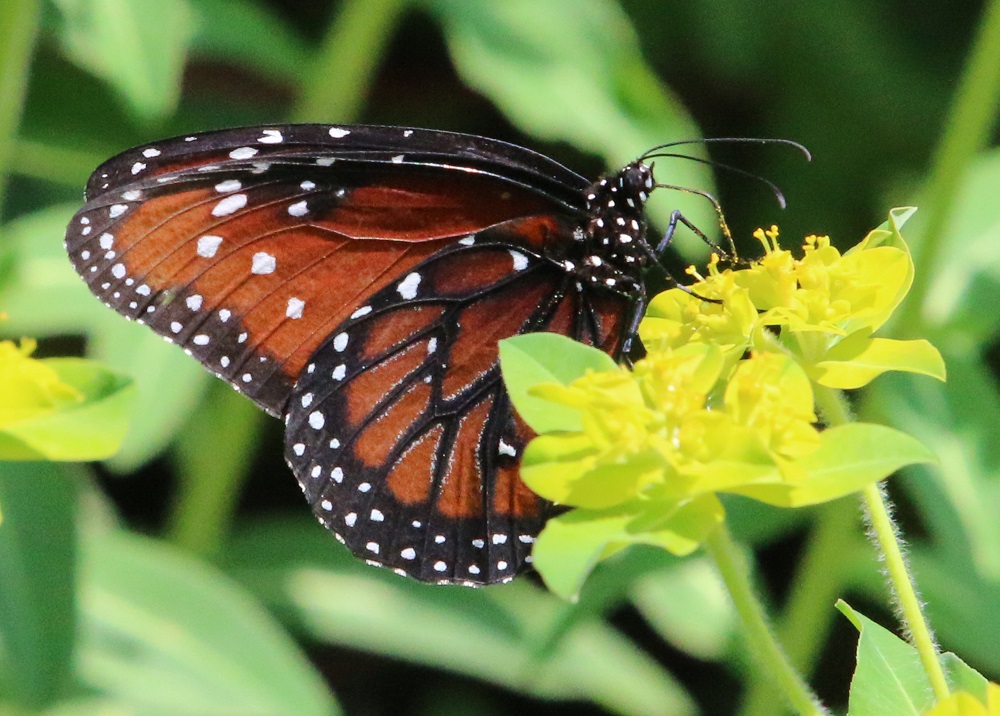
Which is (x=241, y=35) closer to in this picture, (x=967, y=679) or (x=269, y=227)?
(x=269, y=227)

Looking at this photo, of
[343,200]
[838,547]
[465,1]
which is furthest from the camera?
[465,1]

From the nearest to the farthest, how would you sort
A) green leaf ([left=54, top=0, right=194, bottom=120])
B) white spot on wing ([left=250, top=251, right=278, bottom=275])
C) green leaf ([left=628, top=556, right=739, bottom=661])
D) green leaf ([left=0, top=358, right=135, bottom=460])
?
green leaf ([left=0, top=358, right=135, bottom=460]), white spot on wing ([left=250, top=251, right=278, bottom=275]), green leaf ([left=54, top=0, right=194, bottom=120]), green leaf ([left=628, top=556, right=739, bottom=661])

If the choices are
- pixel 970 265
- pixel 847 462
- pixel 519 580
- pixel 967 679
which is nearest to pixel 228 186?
pixel 847 462

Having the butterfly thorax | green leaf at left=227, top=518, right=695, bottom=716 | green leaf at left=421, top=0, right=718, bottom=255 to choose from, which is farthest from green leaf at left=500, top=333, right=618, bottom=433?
green leaf at left=227, top=518, right=695, bottom=716

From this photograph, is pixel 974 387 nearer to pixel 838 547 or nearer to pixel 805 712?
pixel 838 547

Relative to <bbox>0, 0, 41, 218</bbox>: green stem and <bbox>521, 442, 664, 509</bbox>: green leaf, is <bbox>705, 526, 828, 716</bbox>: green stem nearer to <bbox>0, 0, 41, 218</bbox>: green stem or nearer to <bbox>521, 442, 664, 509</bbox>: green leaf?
<bbox>521, 442, 664, 509</bbox>: green leaf

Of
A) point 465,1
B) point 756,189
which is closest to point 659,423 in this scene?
point 465,1

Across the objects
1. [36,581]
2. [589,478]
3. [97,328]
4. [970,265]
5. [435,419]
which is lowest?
[36,581]
